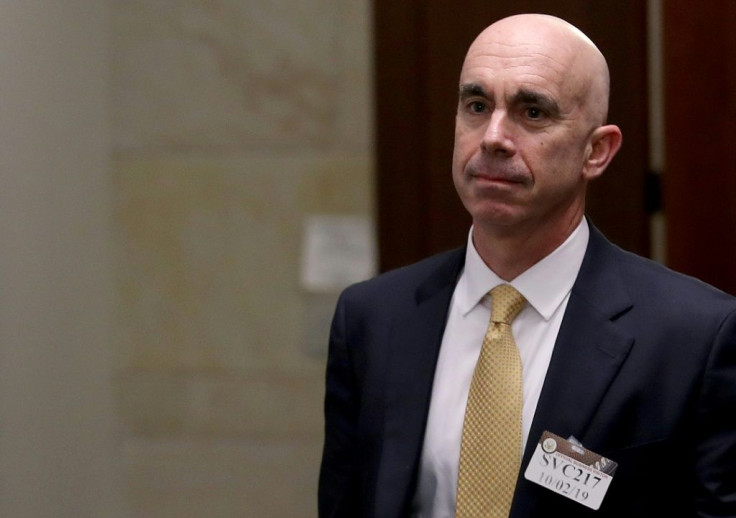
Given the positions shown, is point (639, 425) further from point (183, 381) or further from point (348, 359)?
point (183, 381)

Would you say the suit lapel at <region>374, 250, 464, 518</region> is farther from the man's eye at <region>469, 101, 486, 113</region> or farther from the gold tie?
the man's eye at <region>469, 101, 486, 113</region>

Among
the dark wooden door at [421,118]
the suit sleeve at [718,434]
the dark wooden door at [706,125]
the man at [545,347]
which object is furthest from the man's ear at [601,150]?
the dark wooden door at [421,118]

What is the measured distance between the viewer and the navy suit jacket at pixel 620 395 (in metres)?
1.71

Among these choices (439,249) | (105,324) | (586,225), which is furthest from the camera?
(105,324)

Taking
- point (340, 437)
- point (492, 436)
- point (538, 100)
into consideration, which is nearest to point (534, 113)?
point (538, 100)

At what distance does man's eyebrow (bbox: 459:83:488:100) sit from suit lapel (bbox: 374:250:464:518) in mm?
311

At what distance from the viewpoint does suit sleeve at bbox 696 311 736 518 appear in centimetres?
168

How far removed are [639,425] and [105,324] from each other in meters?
1.87

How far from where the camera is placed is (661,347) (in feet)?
5.71

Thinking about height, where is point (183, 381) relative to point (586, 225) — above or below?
below

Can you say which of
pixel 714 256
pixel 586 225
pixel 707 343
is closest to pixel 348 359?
pixel 586 225

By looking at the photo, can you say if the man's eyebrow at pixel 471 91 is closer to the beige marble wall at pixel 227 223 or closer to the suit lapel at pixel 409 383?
the suit lapel at pixel 409 383

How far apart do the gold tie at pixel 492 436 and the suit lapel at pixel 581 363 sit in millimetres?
41

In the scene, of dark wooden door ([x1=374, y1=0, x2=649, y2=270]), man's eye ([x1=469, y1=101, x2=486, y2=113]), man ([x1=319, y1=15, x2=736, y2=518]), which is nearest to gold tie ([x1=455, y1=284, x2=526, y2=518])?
man ([x1=319, y1=15, x2=736, y2=518])
